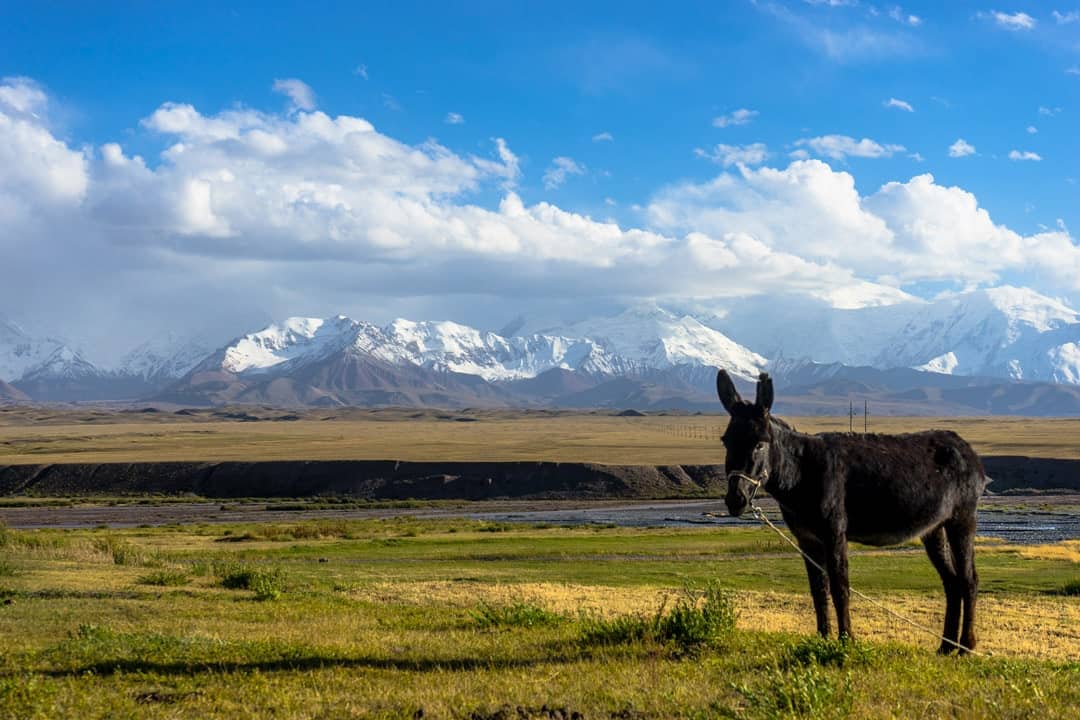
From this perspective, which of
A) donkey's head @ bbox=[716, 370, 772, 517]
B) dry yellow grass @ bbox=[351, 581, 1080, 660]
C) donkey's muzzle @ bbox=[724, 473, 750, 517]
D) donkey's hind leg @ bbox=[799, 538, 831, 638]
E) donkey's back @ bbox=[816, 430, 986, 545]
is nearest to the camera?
donkey's muzzle @ bbox=[724, 473, 750, 517]

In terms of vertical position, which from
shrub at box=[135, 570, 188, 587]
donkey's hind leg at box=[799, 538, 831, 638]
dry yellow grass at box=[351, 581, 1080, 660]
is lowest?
dry yellow grass at box=[351, 581, 1080, 660]

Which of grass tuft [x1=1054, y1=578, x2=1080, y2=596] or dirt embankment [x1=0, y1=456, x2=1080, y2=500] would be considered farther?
dirt embankment [x1=0, y1=456, x2=1080, y2=500]

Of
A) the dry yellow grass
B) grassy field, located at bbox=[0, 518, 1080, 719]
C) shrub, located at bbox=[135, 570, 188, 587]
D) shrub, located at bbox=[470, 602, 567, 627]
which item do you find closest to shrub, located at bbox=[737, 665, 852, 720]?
grassy field, located at bbox=[0, 518, 1080, 719]

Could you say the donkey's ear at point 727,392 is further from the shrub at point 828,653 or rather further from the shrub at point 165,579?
the shrub at point 165,579

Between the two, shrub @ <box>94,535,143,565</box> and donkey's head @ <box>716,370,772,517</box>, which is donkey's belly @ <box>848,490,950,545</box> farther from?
shrub @ <box>94,535,143,565</box>

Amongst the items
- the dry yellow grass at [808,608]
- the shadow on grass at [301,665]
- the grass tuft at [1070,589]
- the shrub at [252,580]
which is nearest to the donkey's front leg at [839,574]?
the shadow on grass at [301,665]

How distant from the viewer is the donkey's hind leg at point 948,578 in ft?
39.5

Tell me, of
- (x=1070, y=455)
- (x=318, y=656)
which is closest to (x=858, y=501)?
(x=318, y=656)

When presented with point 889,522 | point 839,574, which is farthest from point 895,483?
point 839,574

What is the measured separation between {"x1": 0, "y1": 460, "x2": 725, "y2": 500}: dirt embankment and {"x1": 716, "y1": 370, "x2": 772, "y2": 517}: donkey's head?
87.7m

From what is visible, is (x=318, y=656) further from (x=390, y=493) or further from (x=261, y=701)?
(x=390, y=493)

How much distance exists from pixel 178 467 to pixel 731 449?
10742 centimetres

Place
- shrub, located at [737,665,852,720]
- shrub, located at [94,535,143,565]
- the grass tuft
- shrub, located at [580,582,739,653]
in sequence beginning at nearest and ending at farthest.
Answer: shrub, located at [737,665,852,720] → shrub, located at [580,582,739,653] → the grass tuft → shrub, located at [94,535,143,565]

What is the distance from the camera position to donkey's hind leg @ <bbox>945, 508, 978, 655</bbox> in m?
11.9
